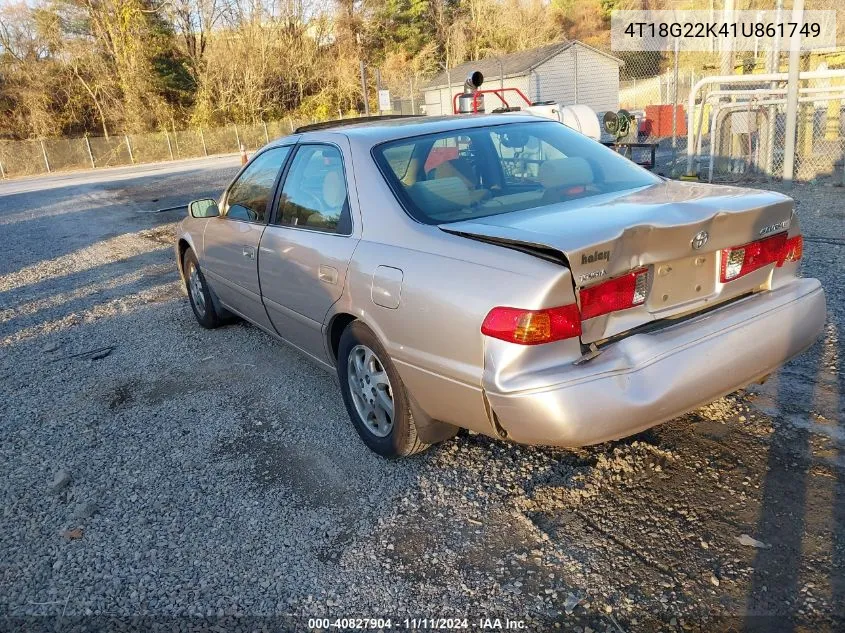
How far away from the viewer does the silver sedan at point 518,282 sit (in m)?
2.54

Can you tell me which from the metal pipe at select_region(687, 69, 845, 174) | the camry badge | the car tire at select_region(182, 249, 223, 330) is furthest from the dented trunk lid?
the metal pipe at select_region(687, 69, 845, 174)

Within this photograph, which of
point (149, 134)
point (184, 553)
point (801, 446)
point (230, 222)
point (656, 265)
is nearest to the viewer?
point (656, 265)

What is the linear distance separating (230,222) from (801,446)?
151 inches

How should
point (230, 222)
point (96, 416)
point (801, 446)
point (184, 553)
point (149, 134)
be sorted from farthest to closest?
point (149, 134) < point (230, 222) < point (96, 416) < point (801, 446) < point (184, 553)

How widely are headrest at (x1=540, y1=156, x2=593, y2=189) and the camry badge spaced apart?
0.89 metres

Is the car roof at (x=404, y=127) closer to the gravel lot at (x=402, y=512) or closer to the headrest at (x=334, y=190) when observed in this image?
the headrest at (x=334, y=190)

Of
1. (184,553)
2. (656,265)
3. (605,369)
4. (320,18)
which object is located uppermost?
(320,18)

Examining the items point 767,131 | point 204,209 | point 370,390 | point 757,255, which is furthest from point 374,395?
point 767,131

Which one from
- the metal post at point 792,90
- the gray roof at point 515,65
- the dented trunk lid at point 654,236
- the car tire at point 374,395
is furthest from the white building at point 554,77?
the dented trunk lid at point 654,236

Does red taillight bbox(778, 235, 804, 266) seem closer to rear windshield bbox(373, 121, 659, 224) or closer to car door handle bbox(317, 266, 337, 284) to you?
rear windshield bbox(373, 121, 659, 224)

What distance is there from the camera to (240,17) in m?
45.7

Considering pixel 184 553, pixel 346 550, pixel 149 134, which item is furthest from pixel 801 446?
pixel 149 134

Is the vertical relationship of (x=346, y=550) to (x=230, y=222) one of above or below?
below

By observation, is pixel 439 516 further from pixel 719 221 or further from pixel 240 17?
pixel 240 17
